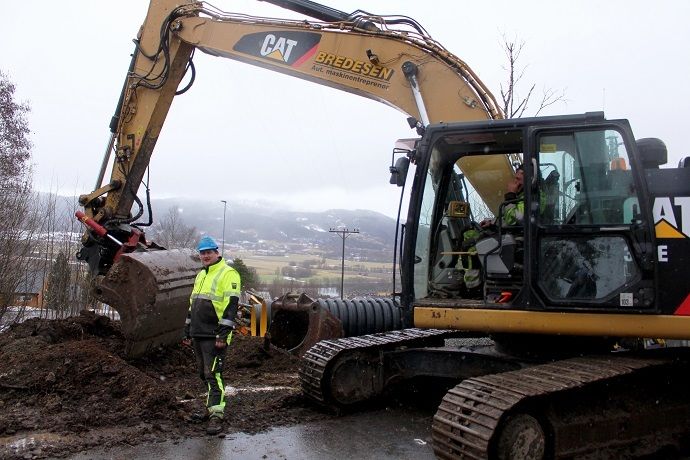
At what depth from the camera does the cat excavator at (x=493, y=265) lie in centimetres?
436

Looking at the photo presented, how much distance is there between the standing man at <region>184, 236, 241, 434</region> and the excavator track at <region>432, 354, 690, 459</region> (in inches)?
85.5

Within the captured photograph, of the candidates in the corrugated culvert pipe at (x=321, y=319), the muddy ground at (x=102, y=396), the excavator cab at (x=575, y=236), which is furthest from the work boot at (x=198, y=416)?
the corrugated culvert pipe at (x=321, y=319)

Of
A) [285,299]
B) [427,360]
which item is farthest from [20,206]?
[427,360]

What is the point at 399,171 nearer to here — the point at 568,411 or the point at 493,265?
the point at 493,265

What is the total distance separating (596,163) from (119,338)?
219 inches

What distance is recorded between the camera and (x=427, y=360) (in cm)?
592

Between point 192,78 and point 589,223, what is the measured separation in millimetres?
4926

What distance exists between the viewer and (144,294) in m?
6.52

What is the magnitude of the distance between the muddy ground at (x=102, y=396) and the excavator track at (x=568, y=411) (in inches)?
82.2

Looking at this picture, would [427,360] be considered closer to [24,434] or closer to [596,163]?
[596,163]

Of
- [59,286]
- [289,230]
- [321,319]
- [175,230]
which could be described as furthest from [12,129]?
[289,230]

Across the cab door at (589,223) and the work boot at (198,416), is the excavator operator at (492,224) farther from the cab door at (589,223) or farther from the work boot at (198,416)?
the work boot at (198,416)

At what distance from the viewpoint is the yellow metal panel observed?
4.39 metres

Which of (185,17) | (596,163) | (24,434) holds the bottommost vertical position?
(24,434)
